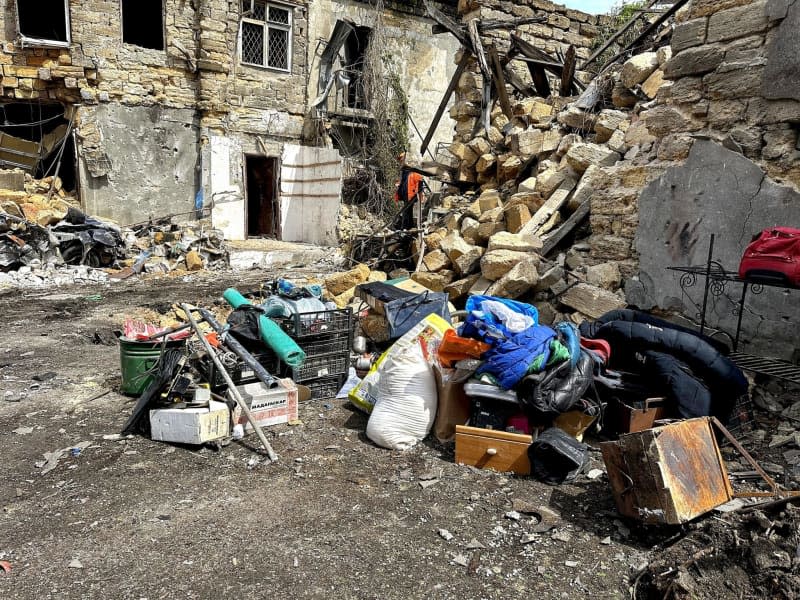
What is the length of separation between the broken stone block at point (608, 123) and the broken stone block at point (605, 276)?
2526 millimetres

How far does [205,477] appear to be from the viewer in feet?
11.7

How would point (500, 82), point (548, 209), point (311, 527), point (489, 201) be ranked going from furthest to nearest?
1. point (500, 82)
2. point (489, 201)
3. point (548, 209)
4. point (311, 527)

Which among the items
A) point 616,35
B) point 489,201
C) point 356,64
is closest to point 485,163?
point 489,201

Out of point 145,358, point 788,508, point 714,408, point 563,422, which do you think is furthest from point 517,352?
point 145,358

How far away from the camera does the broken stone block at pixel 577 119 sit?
312 inches

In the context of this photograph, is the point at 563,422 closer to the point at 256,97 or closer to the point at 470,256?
the point at 470,256

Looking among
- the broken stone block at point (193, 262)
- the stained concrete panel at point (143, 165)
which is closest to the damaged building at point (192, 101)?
the stained concrete panel at point (143, 165)

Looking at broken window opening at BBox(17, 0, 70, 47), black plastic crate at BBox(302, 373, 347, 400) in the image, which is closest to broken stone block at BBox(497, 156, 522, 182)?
black plastic crate at BBox(302, 373, 347, 400)

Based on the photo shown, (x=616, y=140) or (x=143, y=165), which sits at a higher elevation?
(x=616, y=140)

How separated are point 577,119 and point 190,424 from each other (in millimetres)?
6637

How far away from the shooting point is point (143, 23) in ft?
45.5

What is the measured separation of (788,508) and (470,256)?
4.59 metres

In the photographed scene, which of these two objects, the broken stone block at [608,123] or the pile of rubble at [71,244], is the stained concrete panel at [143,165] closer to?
the pile of rubble at [71,244]

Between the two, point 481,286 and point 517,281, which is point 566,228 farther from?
point 481,286
